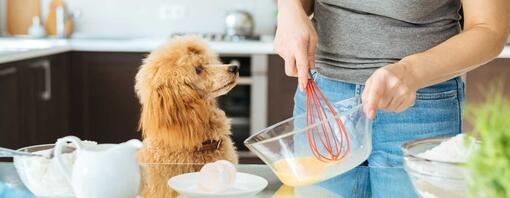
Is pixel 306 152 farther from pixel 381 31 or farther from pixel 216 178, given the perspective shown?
pixel 381 31

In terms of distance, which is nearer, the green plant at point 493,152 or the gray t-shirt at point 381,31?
the green plant at point 493,152

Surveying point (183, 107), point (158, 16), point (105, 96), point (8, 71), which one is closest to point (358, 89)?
point (183, 107)

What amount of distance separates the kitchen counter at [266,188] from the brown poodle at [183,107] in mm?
275

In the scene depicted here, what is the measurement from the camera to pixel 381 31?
50.0 inches

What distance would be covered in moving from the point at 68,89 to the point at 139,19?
0.67 metres

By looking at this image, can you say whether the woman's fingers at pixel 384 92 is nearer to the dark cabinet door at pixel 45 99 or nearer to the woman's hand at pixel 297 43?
the woman's hand at pixel 297 43

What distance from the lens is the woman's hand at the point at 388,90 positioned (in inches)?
37.1

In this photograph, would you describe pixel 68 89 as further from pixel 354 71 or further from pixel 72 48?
pixel 354 71

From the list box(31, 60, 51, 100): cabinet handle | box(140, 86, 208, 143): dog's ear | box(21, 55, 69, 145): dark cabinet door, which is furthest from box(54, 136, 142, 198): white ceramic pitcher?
box(31, 60, 51, 100): cabinet handle

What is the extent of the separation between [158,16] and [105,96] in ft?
2.14

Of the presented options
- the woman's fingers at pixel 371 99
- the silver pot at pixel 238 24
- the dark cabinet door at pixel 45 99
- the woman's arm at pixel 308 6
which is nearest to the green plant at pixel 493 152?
the woman's fingers at pixel 371 99

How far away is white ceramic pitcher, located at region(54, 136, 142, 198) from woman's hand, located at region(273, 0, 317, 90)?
0.29 m

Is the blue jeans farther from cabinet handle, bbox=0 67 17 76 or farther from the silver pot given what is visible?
the silver pot

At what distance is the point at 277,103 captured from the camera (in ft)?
10.8
